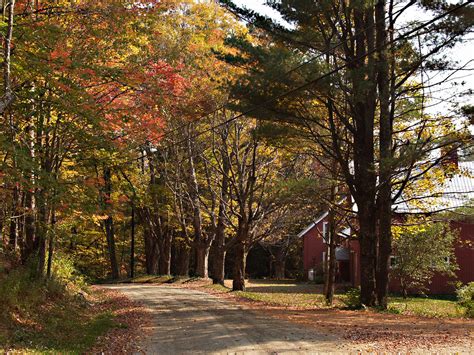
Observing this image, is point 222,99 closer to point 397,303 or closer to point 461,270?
point 397,303

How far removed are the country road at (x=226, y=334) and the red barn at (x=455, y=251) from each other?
9.04 metres

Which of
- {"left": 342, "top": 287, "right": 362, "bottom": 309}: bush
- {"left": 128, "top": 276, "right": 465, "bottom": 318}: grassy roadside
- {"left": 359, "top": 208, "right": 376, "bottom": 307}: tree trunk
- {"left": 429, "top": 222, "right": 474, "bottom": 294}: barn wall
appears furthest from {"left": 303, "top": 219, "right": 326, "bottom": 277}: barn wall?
{"left": 359, "top": 208, "right": 376, "bottom": 307}: tree trunk

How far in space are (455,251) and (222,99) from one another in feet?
59.0

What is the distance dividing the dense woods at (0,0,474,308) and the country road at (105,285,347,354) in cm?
360

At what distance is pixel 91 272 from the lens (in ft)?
146

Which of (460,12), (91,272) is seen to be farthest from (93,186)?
(91,272)

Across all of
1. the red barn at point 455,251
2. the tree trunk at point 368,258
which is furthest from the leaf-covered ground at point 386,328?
the red barn at point 455,251

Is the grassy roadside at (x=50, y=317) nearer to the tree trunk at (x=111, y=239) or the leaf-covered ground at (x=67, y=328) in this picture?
the leaf-covered ground at (x=67, y=328)

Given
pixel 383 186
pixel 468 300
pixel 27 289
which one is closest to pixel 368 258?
pixel 383 186

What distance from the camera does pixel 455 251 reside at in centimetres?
2977

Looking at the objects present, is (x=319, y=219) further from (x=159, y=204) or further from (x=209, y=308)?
(x=209, y=308)

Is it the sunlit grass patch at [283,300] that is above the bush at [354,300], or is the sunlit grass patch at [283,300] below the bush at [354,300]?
below

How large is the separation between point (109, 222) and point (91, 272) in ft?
26.9

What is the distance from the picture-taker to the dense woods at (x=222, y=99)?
445 inches
